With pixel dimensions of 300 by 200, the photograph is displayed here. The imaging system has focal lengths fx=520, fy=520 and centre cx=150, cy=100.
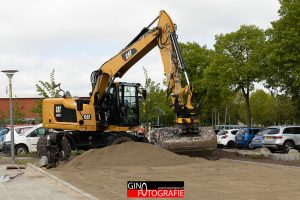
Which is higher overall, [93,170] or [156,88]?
[156,88]

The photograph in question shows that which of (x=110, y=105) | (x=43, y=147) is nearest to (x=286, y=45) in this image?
(x=110, y=105)

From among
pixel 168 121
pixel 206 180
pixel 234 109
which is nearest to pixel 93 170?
pixel 206 180

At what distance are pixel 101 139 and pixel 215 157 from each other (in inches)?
216

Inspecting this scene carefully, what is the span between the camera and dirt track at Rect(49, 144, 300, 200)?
11.5 metres

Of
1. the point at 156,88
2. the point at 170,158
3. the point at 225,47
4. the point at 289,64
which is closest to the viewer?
the point at 170,158

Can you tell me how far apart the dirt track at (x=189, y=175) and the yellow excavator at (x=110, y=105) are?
2.47 m

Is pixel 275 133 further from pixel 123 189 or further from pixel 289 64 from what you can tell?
pixel 123 189

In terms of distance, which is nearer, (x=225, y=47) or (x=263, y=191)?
(x=263, y=191)

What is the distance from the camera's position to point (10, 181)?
47.7 ft

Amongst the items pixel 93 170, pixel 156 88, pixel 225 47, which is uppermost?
pixel 225 47

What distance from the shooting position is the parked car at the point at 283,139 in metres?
27.5

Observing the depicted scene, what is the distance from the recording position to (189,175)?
15430 mm

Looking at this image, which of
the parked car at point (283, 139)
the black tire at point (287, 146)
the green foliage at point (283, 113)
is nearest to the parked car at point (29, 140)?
the parked car at point (283, 139)

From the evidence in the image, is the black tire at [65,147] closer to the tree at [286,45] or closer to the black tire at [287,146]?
the black tire at [287,146]
